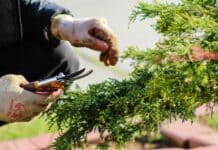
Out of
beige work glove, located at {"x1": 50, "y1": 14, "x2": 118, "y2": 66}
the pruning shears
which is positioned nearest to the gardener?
beige work glove, located at {"x1": 50, "y1": 14, "x2": 118, "y2": 66}

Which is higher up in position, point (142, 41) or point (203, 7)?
point (142, 41)

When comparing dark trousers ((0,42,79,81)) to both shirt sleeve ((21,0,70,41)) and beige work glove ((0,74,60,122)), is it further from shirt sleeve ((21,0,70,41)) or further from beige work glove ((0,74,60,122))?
beige work glove ((0,74,60,122))

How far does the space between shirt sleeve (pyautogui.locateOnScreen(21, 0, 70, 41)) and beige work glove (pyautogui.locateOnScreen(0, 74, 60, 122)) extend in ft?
1.07

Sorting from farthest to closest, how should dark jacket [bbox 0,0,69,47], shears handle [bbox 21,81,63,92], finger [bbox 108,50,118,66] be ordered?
dark jacket [bbox 0,0,69,47] < finger [bbox 108,50,118,66] < shears handle [bbox 21,81,63,92]

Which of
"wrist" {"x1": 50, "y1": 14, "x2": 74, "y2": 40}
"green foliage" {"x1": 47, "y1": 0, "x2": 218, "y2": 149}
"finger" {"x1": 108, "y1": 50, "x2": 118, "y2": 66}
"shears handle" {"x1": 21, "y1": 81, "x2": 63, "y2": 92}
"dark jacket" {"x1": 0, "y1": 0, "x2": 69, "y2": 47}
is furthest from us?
"dark jacket" {"x1": 0, "y1": 0, "x2": 69, "y2": 47}

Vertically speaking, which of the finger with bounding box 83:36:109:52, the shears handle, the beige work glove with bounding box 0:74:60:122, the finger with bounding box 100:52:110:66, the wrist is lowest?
the beige work glove with bounding box 0:74:60:122

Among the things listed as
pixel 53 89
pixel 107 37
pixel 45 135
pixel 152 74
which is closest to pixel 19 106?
pixel 53 89

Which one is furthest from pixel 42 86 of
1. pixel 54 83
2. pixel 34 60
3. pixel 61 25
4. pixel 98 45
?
pixel 34 60

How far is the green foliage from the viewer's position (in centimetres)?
82

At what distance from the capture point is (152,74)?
0.96 m

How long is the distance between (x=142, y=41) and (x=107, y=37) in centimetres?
291

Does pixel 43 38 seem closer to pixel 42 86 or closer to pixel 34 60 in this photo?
pixel 34 60

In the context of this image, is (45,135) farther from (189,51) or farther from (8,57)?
(189,51)

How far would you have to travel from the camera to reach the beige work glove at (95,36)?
1255mm
